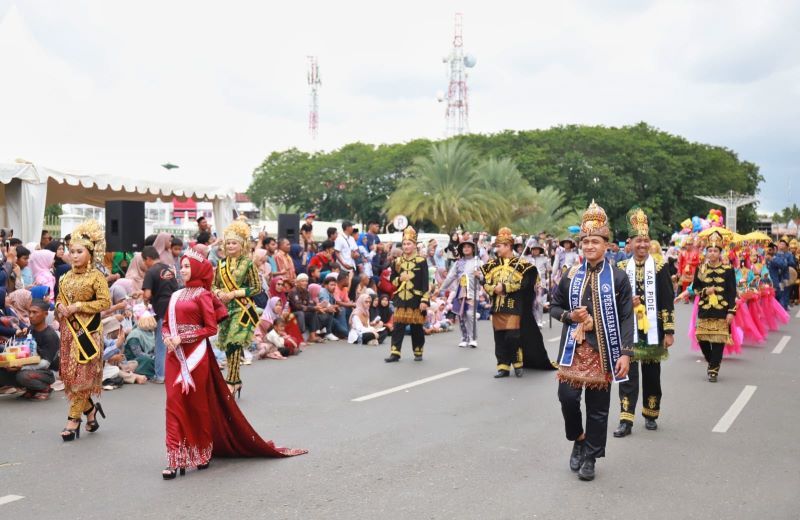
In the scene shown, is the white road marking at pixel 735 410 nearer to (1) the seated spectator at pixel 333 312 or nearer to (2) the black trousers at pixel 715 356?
(2) the black trousers at pixel 715 356

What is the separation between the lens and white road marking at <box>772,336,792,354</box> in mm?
14609

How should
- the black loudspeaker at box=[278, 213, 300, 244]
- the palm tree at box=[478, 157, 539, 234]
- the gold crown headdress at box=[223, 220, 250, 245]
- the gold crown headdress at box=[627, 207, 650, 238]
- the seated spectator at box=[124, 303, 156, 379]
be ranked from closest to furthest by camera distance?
the gold crown headdress at box=[627, 207, 650, 238], the gold crown headdress at box=[223, 220, 250, 245], the seated spectator at box=[124, 303, 156, 379], the black loudspeaker at box=[278, 213, 300, 244], the palm tree at box=[478, 157, 539, 234]

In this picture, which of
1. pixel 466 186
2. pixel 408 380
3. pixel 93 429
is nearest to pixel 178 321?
pixel 93 429

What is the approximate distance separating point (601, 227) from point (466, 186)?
134 feet

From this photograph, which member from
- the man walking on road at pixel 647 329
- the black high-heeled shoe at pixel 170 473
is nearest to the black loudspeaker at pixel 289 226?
the man walking on road at pixel 647 329

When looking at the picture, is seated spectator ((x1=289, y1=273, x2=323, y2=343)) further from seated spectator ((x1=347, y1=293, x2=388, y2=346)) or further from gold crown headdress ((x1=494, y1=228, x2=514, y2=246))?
gold crown headdress ((x1=494, y1=228, x2=514, y2=246))

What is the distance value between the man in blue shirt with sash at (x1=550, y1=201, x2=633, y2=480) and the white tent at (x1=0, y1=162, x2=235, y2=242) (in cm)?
1129

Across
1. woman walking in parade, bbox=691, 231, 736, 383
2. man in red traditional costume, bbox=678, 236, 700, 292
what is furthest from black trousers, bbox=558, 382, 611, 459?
man in red traditional costume, bbox=678, 236, 700, 292

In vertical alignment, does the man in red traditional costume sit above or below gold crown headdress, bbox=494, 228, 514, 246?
below

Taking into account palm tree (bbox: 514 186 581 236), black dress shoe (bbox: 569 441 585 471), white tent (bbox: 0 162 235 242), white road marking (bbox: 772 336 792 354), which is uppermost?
palm tree (bbox: 514 186 581 236)

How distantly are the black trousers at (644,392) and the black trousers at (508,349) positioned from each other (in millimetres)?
3265

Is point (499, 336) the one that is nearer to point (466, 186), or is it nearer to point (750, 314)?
point (750, 314)

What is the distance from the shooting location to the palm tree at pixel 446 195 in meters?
45.9

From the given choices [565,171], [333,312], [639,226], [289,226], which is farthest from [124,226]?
[565,171]
